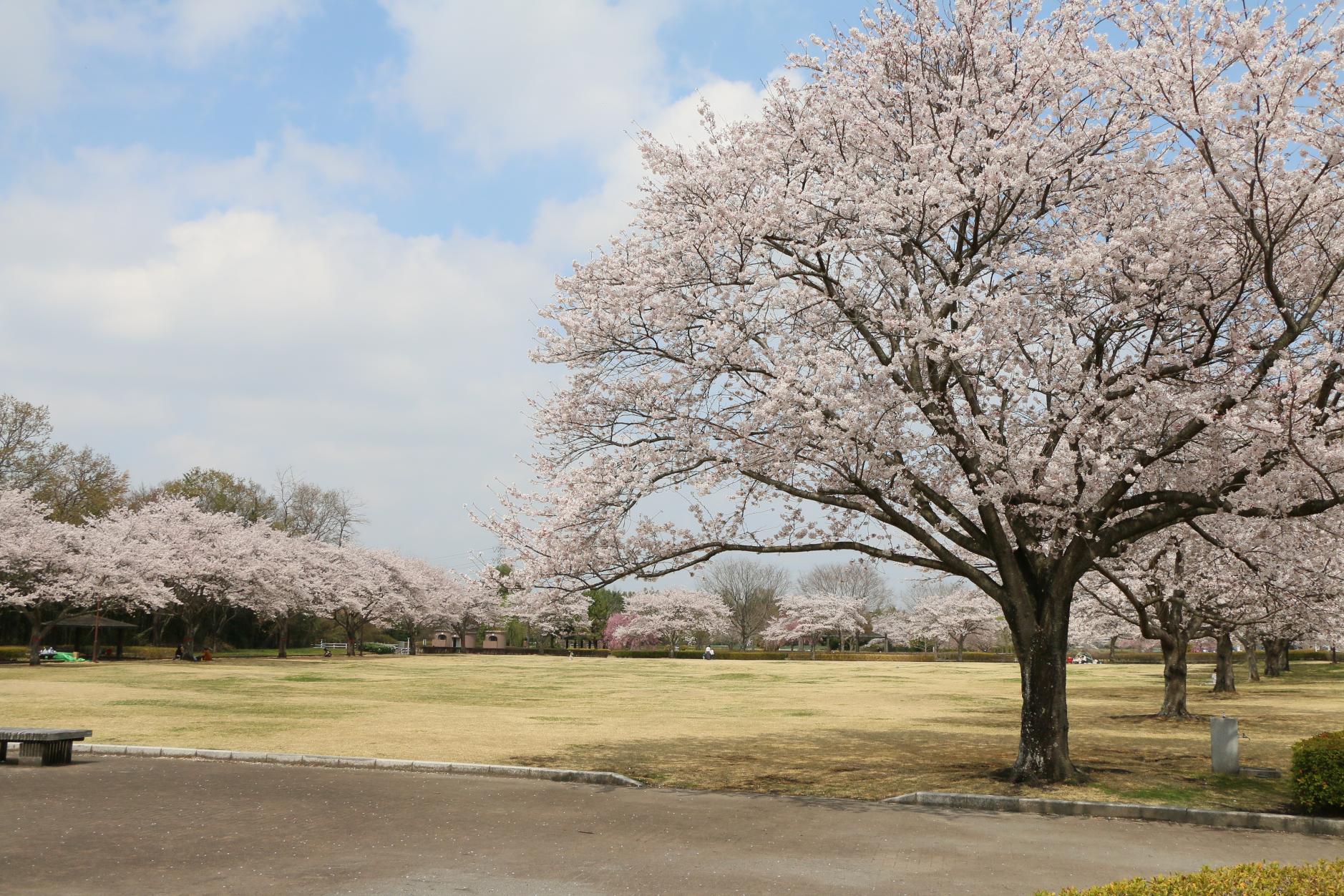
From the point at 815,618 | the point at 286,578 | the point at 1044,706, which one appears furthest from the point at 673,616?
the point at 1044,706

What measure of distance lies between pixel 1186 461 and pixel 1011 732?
389 inches

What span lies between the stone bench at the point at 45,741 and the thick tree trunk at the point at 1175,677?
78.6 feet

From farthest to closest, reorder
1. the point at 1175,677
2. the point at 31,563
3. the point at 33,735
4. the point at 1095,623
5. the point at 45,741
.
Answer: the point at 31,563 < the point at 1095,623 < the point at 1175,677 < the point at 45,741 < the point at 33,735

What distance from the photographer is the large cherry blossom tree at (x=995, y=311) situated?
11.0m

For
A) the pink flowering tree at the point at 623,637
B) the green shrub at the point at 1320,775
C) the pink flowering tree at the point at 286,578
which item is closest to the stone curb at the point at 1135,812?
the green shrub at the point at 1320,775

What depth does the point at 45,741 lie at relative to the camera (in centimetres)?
1273

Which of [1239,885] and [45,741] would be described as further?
[45,741]

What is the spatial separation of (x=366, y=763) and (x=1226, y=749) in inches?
487

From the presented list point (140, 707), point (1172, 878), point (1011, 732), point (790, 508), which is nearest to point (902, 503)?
point (790, 508)

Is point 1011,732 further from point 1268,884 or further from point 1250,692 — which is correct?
point 1250,692

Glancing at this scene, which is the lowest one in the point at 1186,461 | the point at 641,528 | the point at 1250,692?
the point at 1250,692

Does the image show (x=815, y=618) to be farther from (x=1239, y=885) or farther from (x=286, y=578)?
(x=1239, y=885)

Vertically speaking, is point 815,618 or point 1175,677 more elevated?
point 1175,677

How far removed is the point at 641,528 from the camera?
13844 millimetres
